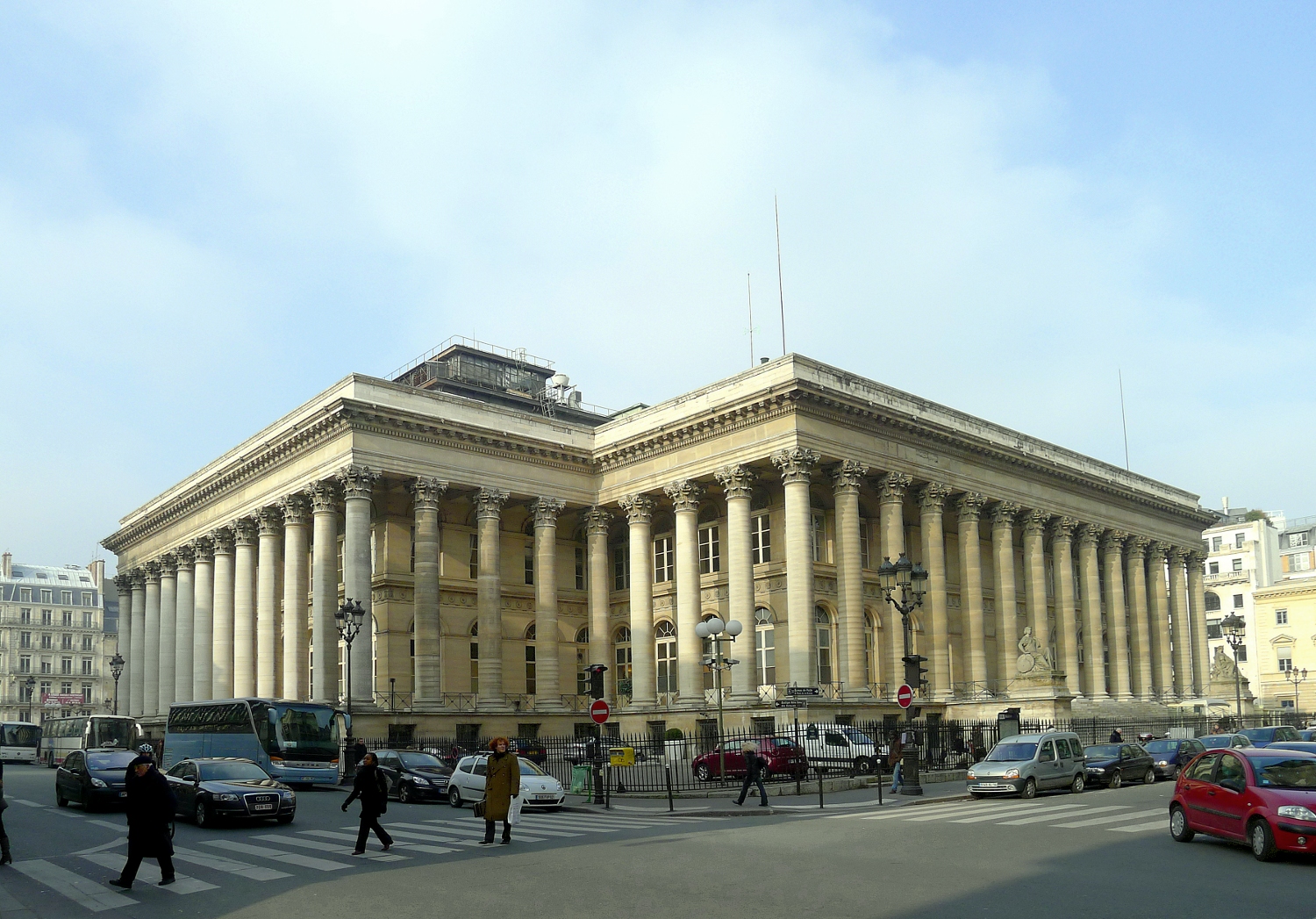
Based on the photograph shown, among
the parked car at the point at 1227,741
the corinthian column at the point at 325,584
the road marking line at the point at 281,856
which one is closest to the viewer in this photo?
the road marking line at the point at 281,856

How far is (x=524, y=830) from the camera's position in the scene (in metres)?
22.0

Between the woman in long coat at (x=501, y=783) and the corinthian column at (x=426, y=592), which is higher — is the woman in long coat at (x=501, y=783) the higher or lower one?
the lower one

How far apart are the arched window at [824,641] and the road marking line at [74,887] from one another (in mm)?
35053

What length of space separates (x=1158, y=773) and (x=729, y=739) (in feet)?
40.5

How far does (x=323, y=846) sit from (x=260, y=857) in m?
1.49

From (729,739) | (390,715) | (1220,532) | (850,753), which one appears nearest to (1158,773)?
(850,753)

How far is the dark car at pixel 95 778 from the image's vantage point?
27.4 m

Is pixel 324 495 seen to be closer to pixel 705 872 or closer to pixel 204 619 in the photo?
pixel 204 619

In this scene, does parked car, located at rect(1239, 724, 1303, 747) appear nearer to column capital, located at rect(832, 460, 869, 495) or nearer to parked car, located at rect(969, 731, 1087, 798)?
parked car, located at rect(969, 731, 1087, 798)

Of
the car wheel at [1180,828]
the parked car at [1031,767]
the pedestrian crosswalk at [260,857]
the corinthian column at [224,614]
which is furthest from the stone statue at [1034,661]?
the corinthian column at [224,614]

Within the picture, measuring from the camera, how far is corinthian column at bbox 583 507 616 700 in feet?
169

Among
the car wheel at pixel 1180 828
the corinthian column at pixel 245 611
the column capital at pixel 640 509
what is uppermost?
the column capital at pixel 640 509

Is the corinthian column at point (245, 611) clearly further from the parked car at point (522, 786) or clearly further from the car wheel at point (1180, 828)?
the car wheel at point (1180, 828)

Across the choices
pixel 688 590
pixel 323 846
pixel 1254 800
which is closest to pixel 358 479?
pixel 688 590
